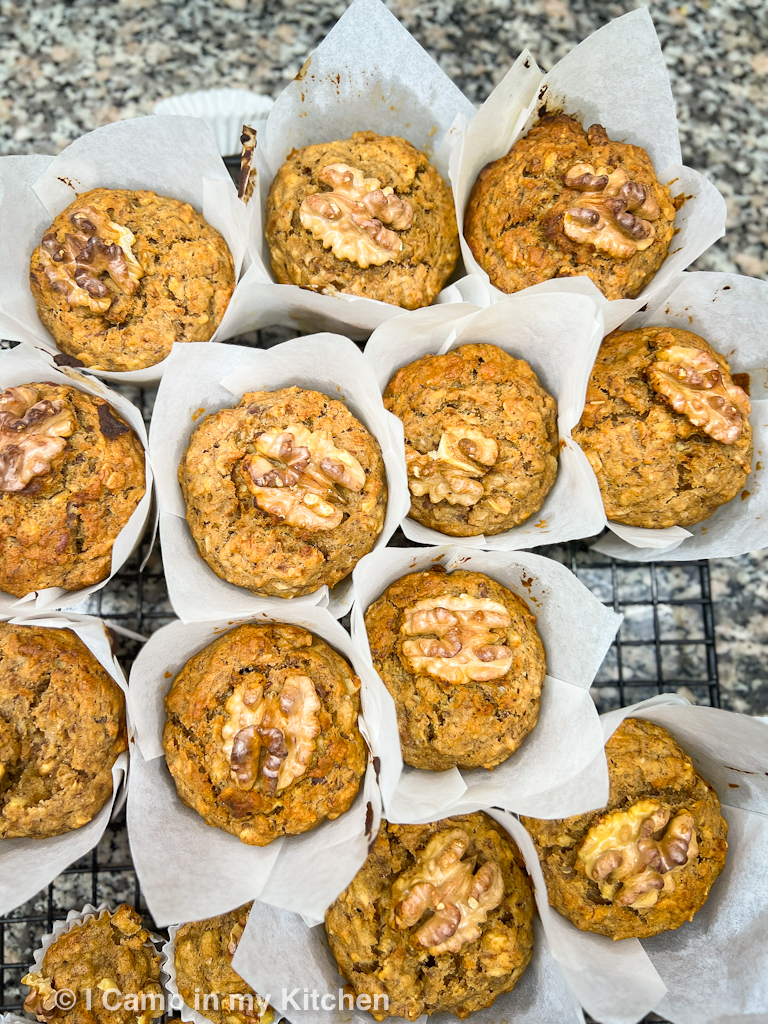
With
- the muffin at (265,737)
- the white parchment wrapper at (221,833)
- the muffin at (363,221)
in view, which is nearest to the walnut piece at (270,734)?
the muffin at (265,737)

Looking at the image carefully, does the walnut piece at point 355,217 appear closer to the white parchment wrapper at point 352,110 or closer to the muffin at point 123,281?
the white parchment wrapper at point 352,110

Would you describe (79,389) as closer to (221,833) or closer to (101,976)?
(221,833)

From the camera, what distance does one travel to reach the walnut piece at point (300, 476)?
4.88ft

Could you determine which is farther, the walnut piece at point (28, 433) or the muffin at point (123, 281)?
the muffin at point (123, 281)

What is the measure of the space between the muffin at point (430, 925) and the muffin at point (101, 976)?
0.50 metres

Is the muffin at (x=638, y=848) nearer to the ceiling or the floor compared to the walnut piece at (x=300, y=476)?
nearer to the floor

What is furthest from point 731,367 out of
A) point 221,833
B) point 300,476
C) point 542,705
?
point 221,833

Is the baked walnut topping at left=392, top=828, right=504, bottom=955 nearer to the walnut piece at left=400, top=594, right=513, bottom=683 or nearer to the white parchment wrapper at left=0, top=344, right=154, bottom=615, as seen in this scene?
the walnut piece at left=400, top=594, right=513, bottom=683

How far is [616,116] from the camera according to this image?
5.79ft

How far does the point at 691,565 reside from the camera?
78.8 inches

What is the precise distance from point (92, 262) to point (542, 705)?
1474 millimetres

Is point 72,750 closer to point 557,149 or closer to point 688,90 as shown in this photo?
point 557,149

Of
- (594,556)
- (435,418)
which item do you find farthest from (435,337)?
(594,556)

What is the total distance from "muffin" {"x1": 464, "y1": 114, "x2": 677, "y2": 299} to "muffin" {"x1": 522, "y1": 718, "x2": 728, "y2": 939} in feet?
Result: 3.74
